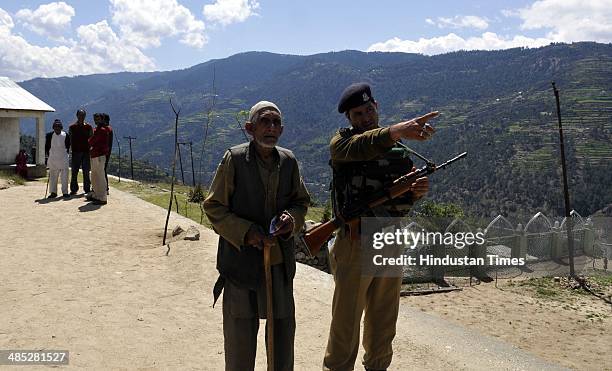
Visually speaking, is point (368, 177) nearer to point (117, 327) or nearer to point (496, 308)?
point (117, 327)

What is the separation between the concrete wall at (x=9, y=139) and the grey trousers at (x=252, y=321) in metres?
17.1

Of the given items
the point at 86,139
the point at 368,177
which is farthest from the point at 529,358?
the point at 86,139

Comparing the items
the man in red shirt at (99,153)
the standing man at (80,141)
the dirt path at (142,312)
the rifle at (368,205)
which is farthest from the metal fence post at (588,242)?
the rifle at (368,205)

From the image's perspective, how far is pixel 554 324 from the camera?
42.0 ft

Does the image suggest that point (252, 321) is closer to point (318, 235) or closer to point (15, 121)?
point (318, 235)

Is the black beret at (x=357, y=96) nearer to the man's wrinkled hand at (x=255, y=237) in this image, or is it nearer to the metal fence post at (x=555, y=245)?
the man's wrinkled hand at (x=255, y=237)

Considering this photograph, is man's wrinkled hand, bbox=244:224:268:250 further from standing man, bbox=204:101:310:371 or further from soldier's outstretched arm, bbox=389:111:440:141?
soldier's outstretched arm, bbox=389:111:440:141

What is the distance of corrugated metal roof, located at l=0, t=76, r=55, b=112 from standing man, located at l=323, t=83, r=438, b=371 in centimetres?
1535

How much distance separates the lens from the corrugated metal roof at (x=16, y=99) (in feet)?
53.5

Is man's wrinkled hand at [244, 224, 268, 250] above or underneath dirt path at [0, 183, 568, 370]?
above

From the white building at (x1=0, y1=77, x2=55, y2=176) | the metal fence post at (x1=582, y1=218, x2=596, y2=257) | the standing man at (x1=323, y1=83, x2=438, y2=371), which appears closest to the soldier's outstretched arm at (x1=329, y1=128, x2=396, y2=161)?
the standing man at (x1=323, y1=83, x2=438, y2=371)

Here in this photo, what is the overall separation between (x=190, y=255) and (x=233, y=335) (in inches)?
174

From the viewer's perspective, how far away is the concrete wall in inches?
666

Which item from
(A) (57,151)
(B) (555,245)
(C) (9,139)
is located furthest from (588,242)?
(C) (9,139)
